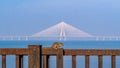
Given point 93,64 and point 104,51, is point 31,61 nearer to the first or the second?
point 104,51

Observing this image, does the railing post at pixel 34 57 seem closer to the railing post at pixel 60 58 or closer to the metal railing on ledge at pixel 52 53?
the metal railing on ledge at pixel 52 53

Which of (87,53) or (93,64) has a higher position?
(87,53)

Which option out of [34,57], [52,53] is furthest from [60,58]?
[34,57]

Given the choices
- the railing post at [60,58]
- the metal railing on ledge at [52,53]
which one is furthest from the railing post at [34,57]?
the railing post at [60,58]

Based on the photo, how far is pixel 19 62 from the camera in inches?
260

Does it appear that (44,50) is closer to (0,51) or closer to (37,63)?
(37,63)

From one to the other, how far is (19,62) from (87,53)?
120 centimetres

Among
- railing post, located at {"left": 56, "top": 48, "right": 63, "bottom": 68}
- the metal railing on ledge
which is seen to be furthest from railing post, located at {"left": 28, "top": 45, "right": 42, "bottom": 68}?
railing post, located at {"left": 56, "top": 48, "right": 63, "bottom": 68}

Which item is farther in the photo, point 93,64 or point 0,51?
point 93,64

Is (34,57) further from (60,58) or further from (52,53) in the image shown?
(60,58)

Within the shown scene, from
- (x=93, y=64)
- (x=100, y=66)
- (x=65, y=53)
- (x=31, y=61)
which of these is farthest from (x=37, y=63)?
(x=93, y=64)

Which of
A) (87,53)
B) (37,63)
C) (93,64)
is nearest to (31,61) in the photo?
(37,63)

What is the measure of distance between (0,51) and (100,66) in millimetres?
1772

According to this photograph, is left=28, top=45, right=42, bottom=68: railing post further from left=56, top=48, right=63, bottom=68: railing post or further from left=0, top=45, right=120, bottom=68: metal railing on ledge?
left=56, top=48, right=63, bottom=68: railing post
